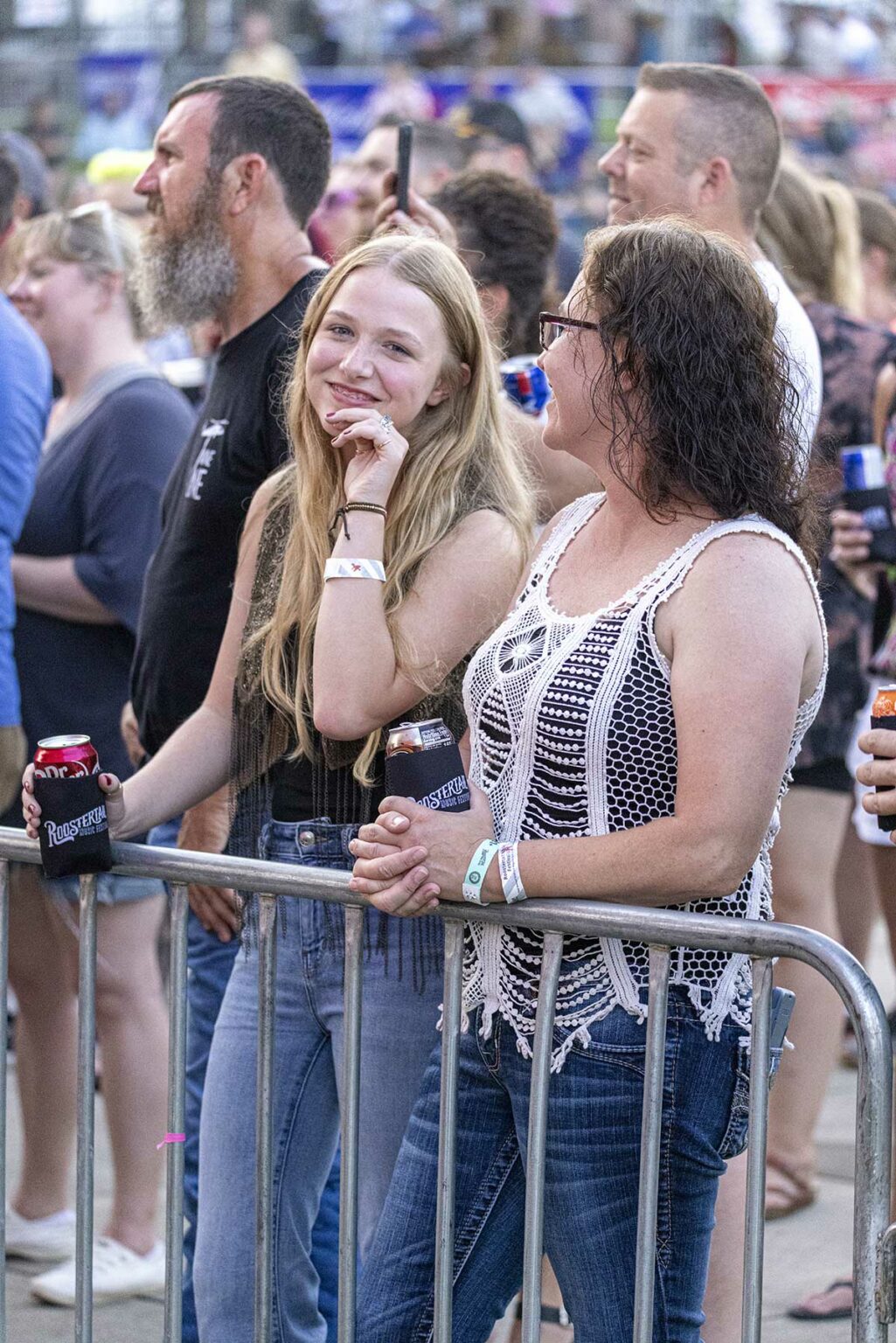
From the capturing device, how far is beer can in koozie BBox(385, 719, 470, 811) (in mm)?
2363

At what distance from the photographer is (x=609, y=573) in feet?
8.11

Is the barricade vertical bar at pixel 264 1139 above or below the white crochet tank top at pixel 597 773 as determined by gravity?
below

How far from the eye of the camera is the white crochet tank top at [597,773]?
2.33 m

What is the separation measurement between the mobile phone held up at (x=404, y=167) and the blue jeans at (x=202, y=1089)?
154 centimetres

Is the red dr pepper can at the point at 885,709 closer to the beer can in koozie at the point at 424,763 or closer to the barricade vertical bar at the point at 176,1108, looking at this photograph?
the beer can in koozie at the point at 424,763

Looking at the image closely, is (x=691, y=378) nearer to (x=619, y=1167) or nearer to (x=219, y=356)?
(x=619, y=1167)

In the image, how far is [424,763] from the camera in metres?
2.37

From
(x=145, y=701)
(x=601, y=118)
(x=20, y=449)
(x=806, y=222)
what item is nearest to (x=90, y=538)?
(x=20, y=449)

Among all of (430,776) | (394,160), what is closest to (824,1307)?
(430,776)

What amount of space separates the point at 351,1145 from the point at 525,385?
1.89m

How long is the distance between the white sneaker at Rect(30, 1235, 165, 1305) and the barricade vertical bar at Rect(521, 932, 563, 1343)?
72.0 inches

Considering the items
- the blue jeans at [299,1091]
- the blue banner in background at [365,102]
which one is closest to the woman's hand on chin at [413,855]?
the blue jeans at [299,1091]

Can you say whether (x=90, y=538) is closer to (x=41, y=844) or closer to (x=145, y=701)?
(x=145, y=701)

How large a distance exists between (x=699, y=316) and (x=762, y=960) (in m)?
0.85
